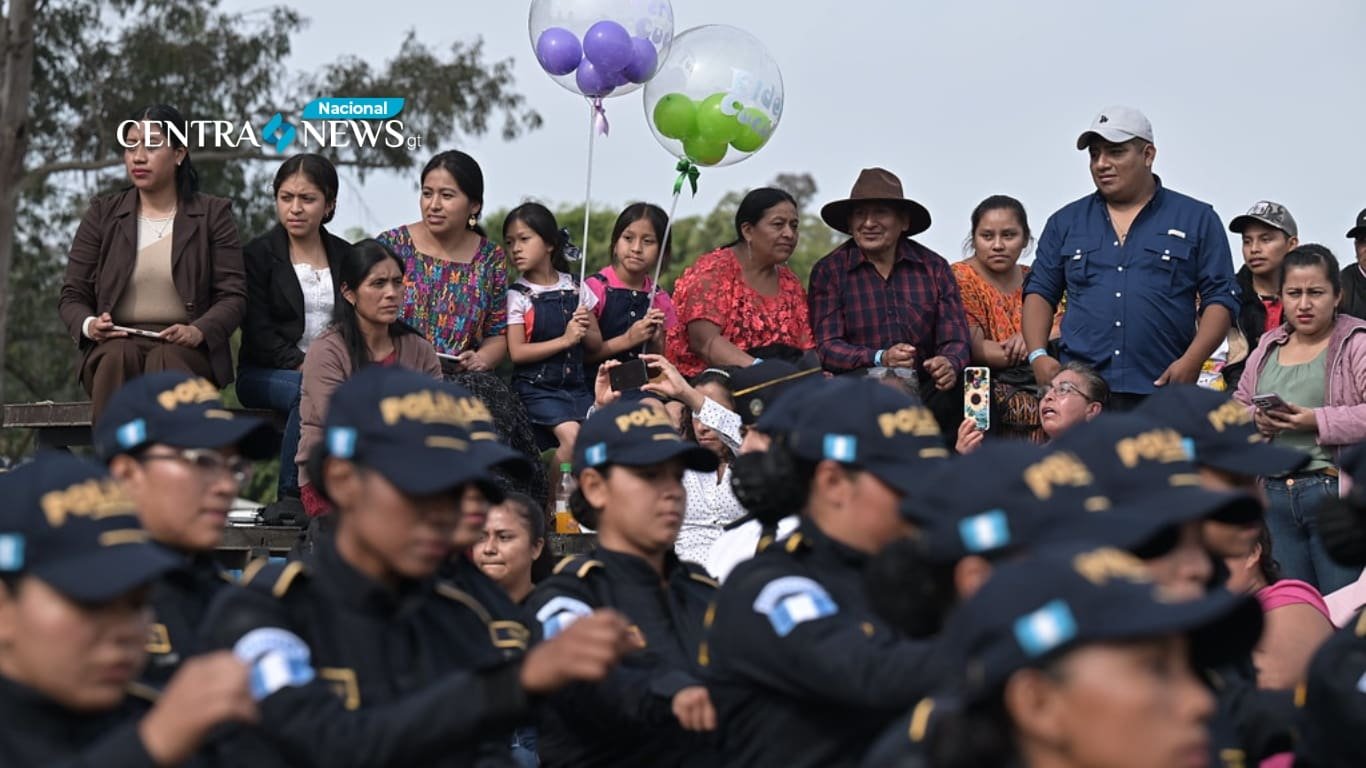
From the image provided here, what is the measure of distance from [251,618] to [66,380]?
25266mm

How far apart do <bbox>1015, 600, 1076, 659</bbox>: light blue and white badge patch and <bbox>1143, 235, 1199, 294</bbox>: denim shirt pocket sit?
23.7 feet

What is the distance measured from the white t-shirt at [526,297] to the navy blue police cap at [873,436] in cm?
581

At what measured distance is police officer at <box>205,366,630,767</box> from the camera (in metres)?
4.39

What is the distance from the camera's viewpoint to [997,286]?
11766mm

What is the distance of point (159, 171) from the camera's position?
1041 cm

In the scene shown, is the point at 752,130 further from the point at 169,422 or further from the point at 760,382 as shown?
the point at 169,422

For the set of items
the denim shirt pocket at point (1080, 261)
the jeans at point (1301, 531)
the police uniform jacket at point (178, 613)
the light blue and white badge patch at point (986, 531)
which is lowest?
the jeans at point (1301, 531)

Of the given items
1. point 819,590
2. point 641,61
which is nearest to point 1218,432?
point 819,590

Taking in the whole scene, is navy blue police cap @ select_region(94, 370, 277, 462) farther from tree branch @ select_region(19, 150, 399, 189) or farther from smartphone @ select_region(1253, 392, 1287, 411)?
tree branch @ select_region(19, 150, 399, 189)

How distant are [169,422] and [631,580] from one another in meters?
1.61

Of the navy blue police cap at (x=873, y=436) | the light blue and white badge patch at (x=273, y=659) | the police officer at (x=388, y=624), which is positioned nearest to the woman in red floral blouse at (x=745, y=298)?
the navy blue police cap at (x=873, y=436)

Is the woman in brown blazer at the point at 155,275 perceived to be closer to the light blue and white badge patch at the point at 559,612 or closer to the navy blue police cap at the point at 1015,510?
the light blue and white badge patch at the point at 559,612

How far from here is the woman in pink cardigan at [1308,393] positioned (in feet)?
30.6

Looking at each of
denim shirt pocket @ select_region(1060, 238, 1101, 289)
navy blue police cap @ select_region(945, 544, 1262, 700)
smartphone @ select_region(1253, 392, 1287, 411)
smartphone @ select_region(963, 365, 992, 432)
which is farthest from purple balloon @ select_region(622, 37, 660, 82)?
navy blue police cap @ select_region(945, 544, 1262, 700)
